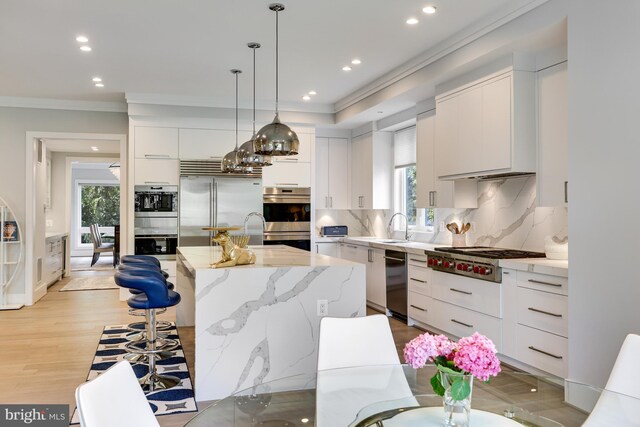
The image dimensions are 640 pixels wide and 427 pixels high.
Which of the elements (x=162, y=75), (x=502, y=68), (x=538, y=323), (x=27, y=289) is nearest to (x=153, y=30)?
(x=162, y=75)

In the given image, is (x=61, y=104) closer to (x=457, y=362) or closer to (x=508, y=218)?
(x=508, y=218)

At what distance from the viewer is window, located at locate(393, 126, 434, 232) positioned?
6363 millimetres

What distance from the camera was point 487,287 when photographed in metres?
4.08

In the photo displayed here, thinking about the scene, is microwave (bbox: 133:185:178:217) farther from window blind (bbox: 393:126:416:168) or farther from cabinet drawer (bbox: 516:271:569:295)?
cabinet drawer (bbox: 516:271:569:295)

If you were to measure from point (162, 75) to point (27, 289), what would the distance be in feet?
11.4

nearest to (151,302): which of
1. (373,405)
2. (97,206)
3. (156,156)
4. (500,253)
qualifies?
(373,405)

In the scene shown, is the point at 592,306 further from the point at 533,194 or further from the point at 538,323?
the point at 533,194

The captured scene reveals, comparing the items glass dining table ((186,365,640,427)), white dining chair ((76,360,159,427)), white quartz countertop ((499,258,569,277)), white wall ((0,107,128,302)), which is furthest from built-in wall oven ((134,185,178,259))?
white dining chair ((76,360,159,427))

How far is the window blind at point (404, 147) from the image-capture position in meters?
6.48

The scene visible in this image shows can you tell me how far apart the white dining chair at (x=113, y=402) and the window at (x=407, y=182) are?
5045 millimetres

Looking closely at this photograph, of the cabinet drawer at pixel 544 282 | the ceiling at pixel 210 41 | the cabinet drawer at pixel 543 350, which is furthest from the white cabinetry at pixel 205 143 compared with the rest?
the cabinet drawer at pixel 543 350

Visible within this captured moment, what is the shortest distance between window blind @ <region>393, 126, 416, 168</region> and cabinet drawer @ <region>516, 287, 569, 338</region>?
3.05m

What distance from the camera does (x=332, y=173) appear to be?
7.41m

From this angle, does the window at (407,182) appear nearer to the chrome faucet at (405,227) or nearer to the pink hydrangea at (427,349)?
the chrome faucet at (405,227)
